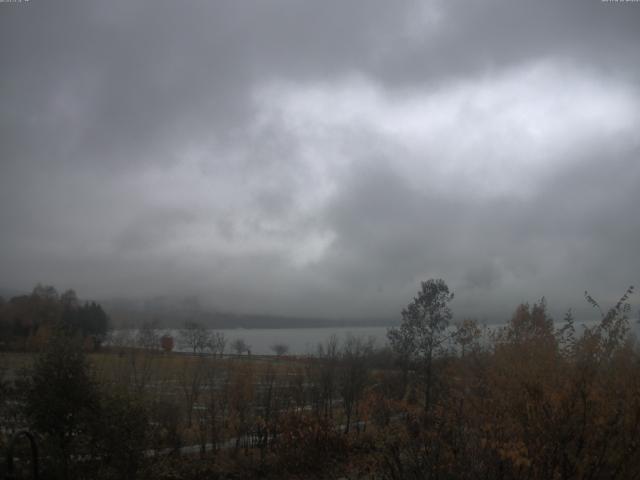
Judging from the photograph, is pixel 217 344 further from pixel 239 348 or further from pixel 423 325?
pixel 423 325

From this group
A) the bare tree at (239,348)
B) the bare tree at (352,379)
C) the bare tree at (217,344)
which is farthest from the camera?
the bare tree at (239,348)

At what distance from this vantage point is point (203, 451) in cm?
1636

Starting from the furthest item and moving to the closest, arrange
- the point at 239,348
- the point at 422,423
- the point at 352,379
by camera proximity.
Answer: the point at 239,348, the point at 352,379, the point at 422,423

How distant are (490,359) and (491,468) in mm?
4987

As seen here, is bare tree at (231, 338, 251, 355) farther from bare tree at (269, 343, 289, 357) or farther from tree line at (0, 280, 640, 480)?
tree line at (0, 280, 640, 480)

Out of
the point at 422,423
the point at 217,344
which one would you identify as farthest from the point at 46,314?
the point at 422,423

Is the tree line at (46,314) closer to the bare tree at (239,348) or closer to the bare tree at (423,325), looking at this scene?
the bare tree at (239,348)

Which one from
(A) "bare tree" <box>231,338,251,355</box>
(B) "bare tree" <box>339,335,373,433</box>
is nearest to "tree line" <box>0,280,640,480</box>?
(B) "bare tree" <box>339,335,373,433</box>

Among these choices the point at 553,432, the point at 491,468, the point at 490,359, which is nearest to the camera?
the point at 491,468

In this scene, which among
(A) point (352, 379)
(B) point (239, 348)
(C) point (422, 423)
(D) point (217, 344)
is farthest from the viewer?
(B) point (239, 348)

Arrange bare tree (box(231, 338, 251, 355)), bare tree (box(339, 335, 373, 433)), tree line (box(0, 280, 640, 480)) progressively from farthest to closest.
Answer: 1. bare tree (box(231, 338, 251, 355))
2. bare tree (box(339, 335, 373, 433))
3. tree line (box(0, 280, 640, 480))

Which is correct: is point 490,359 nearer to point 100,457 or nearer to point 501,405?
point 501,405

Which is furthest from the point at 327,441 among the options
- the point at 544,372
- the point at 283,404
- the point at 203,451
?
the point at 544,372

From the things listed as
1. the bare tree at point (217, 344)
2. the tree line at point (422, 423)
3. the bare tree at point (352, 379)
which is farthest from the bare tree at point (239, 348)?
the tree line at point (422, 423)
